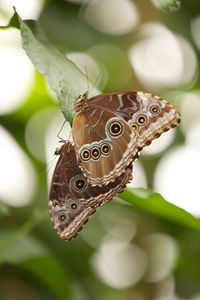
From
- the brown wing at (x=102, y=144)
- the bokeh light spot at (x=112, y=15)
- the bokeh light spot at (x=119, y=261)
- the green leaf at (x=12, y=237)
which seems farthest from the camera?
the bokeh light spot at (x=119, y=261)

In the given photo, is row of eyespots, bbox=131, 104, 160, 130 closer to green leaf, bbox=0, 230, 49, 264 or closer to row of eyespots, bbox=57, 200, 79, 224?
row of eyespots, bbox=57, 200, 79, 224

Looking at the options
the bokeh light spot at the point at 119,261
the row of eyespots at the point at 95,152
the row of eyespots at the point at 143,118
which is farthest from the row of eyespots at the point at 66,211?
the bokeh light spot at the point at 119,261

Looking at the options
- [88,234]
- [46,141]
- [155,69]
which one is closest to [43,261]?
[88,234]

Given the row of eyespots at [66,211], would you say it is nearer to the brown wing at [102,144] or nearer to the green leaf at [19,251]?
the brown wing at [102,144]

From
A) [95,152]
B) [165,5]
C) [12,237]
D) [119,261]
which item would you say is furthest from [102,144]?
[119,261]

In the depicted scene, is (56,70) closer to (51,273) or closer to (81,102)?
(81,102)

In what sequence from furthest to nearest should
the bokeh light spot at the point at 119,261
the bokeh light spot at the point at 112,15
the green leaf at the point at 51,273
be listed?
the bokeh light spot at the point at 119,261
the bokeh light spot at the point at 112,15
the green leaf at the point at 51,273

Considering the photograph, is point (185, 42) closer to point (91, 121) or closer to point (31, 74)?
point (31, 74)
